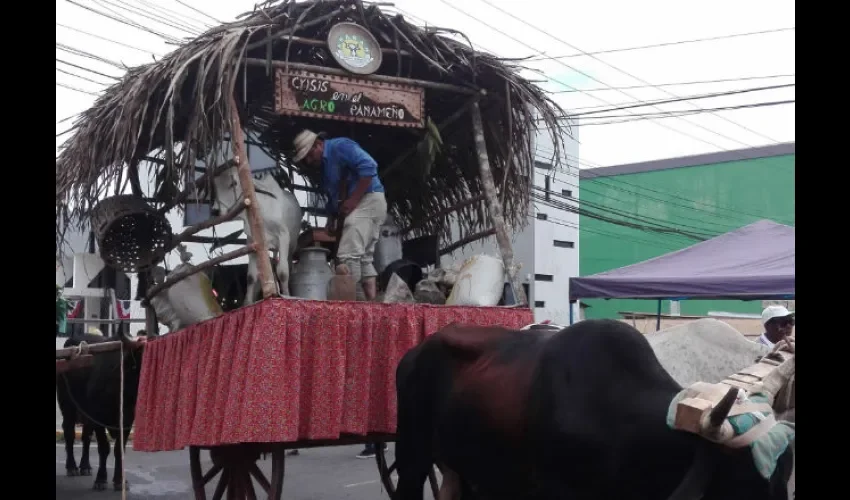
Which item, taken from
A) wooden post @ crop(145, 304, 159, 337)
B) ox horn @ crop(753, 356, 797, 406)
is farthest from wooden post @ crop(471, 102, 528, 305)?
ox horn @ crop(753, 356, 797, 406)

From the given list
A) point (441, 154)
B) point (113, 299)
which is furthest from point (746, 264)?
point (113, 299)

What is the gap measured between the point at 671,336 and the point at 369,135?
432 cm

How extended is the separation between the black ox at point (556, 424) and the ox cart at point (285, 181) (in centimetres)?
60

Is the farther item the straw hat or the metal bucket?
the metal bucket

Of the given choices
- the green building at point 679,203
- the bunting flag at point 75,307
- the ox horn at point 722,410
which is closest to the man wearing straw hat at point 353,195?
the ox horn at point 722,410

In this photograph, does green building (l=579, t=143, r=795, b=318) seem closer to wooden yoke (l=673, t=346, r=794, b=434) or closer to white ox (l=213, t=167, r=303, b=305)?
white ox (l=213, t=167, r=303, b=305)

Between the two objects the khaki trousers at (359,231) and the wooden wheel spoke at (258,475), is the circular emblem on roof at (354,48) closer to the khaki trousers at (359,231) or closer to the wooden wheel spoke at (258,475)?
the khaki trousers at (359,231)

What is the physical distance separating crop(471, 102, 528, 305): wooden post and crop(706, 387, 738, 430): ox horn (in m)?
4.02

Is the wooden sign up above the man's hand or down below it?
above

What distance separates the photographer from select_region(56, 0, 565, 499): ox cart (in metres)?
6.30

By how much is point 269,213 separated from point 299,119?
5.42 feet

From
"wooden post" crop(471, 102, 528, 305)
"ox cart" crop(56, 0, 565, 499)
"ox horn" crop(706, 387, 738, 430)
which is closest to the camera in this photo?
"ox horn" crop(706, 387, 738, 430)

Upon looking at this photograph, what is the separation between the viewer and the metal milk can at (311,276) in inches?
286

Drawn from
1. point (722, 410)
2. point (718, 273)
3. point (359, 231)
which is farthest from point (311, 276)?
point (718, 273)
